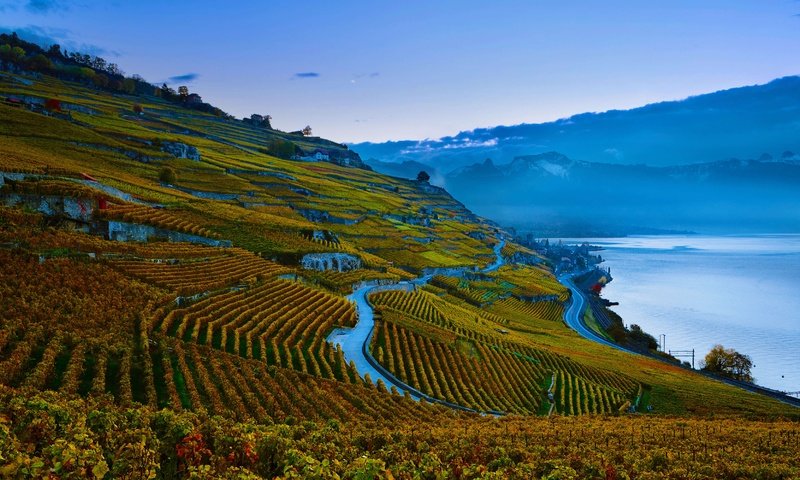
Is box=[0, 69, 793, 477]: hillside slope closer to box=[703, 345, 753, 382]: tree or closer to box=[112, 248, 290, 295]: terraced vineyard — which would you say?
box=[112, 248, 290, 295]: terraced vineyard

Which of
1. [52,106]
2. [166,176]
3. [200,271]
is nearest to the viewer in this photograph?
[200,271]

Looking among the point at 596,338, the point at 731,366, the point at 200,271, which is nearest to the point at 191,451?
the point at 200,271

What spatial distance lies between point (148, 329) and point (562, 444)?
20695 millimetres

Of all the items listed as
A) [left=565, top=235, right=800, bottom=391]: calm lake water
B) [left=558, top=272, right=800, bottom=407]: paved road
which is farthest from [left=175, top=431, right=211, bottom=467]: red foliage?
[left=565, top=235, right=800, bottom=391]: calm lake water

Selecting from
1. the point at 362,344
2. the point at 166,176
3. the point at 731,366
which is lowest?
the point at 731,366

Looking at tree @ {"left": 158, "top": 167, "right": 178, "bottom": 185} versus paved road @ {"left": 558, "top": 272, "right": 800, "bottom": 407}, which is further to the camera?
tree @ {"left": 158, "top": 167, "right": 178, "bottom": 185}

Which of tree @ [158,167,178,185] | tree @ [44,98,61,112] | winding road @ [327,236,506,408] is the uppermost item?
tree @ [44,98,61,112]

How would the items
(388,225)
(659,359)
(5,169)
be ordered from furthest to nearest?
(388,225) → (659,359) → (5,169)

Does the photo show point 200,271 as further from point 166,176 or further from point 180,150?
point 180,150

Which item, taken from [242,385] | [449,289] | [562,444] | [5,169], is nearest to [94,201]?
[5,169]

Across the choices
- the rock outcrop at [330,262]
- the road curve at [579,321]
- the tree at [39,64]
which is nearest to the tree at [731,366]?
the road curve at [579,321]

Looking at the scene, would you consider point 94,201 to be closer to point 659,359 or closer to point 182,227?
point 182,227

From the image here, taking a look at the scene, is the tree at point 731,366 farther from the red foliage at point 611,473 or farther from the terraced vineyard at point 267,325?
the red foliage at point 611,473

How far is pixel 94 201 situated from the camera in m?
43.5
